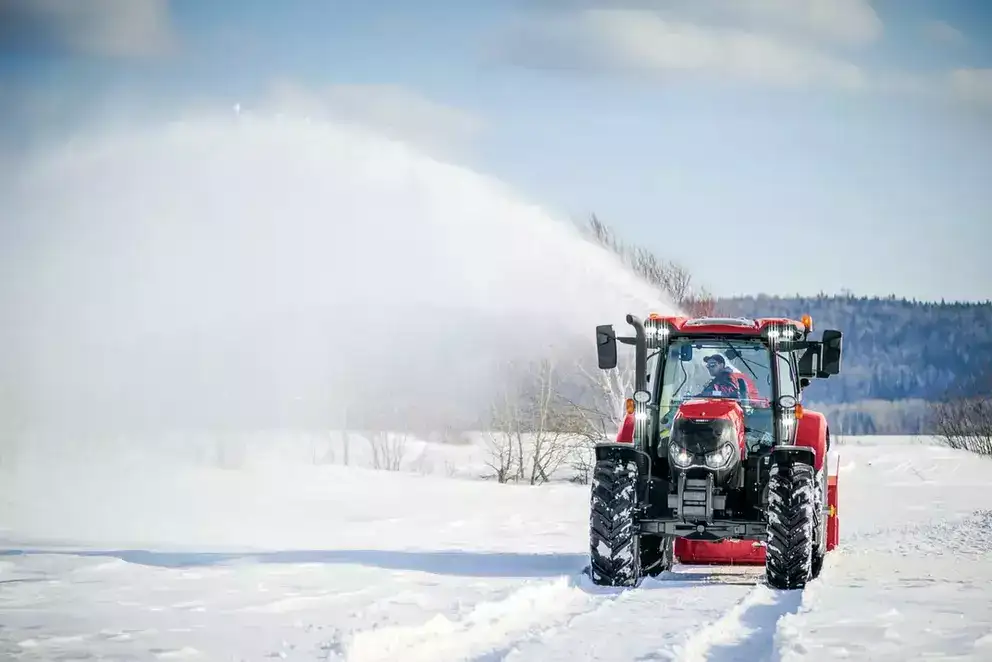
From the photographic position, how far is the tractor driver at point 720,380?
12.0 m

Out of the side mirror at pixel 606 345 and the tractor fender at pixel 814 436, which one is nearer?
the side mirror at pixel 606 345

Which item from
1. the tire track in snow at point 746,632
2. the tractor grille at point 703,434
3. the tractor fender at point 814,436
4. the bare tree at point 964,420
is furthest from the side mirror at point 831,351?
the bare tree at point 964,420

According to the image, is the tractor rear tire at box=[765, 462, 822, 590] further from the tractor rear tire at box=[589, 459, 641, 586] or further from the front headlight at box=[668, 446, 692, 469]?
the tractor rear tire at box=[589, 459, 641, 586]

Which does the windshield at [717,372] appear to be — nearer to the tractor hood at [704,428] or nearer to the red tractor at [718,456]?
the red tractor at [718,456]

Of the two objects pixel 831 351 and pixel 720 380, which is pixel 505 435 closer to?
pixel 720 380

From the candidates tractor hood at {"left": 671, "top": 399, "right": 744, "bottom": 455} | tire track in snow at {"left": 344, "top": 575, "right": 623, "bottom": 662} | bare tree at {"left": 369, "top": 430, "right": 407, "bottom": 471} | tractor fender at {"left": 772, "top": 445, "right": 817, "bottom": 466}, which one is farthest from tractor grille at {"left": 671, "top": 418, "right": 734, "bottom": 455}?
bare tree at {"left": 369, "top": 430, "right": 407, "bottom": 471}

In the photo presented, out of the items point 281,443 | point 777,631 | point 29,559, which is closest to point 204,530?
point 29,559

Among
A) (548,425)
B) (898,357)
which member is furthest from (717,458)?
(898,357)

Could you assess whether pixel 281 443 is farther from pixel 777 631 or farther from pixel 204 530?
pixel 777 631

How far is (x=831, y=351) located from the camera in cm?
1129

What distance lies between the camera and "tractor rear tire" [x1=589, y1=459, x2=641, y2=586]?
10891 mm

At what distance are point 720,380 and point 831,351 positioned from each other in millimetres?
1225

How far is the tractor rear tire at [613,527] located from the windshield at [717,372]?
1380mm

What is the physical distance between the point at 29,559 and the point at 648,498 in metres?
6.74
